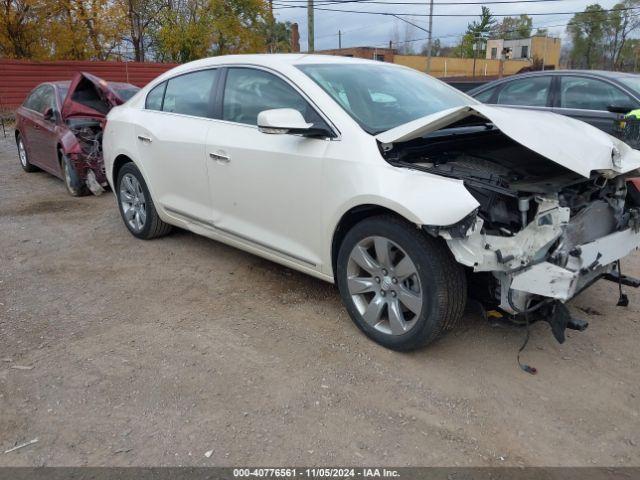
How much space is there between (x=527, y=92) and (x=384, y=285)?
561cm

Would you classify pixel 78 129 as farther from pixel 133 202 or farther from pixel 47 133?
pixel 133 202

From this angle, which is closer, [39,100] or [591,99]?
[591,99]

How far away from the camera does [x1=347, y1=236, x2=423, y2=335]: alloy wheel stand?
9.89 ft

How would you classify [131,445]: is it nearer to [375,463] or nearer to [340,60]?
[375,463]

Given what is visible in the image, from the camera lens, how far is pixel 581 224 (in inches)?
117

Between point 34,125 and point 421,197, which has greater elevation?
point 421,197

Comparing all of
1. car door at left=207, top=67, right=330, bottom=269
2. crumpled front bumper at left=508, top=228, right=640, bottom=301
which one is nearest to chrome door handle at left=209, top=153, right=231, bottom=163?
car door at left=207, top=67, right=330, bottom=269

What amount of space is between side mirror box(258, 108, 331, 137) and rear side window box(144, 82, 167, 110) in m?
2.03

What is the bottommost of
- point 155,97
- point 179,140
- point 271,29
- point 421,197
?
point 421,197

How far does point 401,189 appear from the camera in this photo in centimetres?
287

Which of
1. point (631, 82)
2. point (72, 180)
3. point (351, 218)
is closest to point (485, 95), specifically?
point (631, 82)

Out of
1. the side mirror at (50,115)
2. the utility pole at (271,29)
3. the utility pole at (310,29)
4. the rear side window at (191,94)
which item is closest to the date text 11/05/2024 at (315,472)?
the rear side window at (191,94)

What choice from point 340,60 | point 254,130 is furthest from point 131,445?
point 340,60

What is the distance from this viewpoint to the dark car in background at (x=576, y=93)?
6.59 meters
